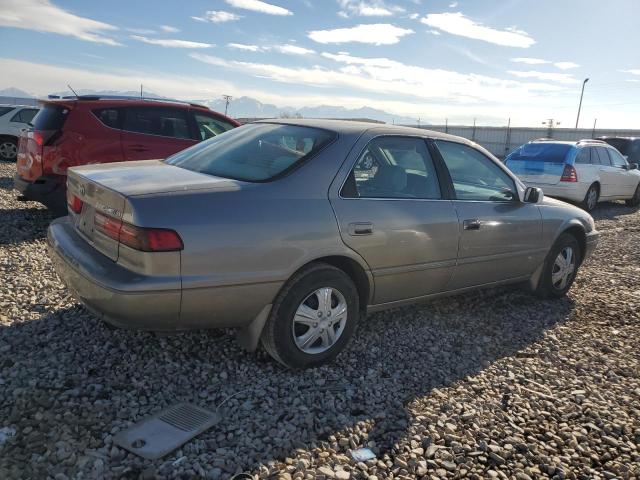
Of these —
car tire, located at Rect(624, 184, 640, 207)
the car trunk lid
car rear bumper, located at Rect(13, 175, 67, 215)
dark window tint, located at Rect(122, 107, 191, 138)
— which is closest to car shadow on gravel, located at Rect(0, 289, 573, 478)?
the car trunk lid

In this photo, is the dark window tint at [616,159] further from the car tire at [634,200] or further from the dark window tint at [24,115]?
the dark window tint at [24,115]

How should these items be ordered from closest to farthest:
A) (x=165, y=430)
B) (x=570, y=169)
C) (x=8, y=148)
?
(x=165, y=430)
(x=570, y=169)
(x=8, y=148)

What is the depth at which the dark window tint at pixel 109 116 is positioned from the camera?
6848mm

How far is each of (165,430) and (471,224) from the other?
273 cm

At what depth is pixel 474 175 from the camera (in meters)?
4.53

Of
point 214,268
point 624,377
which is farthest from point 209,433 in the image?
point 624,377

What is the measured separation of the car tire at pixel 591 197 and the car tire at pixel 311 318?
9.75 metres

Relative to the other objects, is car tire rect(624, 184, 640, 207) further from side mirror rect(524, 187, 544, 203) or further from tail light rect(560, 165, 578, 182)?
side mirror rect(524, 187, 544, 203)

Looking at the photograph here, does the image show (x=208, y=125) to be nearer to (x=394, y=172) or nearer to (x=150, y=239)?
(x=394, y=172)

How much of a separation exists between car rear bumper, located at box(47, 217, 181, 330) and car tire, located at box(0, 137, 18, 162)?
43.3ft

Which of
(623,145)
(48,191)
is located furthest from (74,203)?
(623,145)

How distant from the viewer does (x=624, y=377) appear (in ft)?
12.5

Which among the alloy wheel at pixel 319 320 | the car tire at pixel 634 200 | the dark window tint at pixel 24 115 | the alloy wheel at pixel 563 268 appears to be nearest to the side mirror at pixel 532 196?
the alloy wheel at pixel 563 268

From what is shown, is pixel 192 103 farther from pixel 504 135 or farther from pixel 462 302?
pixel 504 135
